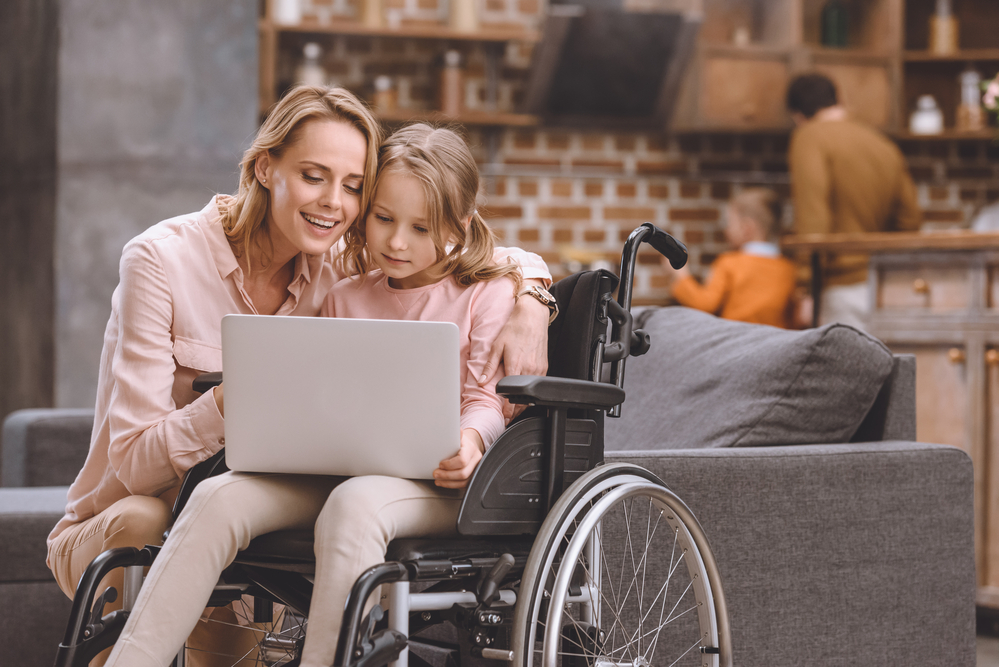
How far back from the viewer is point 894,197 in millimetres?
3932

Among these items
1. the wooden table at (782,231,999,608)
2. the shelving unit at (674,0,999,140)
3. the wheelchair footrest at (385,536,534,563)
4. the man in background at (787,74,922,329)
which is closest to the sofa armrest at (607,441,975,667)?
the wheelchair footrest at (385,536,534,563)

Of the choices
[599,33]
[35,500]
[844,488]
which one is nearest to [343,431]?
[844,488]

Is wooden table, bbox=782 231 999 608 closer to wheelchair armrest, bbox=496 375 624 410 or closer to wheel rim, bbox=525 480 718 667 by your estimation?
wheel rim, bbox=525 480 718 667

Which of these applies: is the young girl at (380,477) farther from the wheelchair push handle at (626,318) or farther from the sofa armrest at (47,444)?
the sofa armrest at (47,444)

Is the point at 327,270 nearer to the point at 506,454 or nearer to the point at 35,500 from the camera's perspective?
the point at 506,454

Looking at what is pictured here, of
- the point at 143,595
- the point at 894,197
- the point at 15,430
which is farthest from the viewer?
the point at 894,197

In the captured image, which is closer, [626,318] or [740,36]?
[626,318]

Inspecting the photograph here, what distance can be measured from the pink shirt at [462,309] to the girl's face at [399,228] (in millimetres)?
52

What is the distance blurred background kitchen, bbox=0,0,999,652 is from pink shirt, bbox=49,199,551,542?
1604mm

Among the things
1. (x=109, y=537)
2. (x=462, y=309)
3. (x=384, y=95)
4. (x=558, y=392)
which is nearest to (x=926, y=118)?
(x=384, y=95)

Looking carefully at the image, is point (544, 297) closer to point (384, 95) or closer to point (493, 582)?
point (493, 582)

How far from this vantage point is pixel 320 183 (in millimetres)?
1452

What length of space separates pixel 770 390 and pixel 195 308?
93cm

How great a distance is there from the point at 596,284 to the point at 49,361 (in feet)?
6.96
